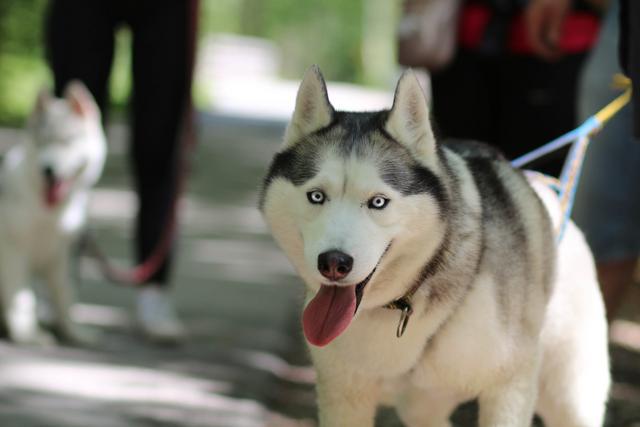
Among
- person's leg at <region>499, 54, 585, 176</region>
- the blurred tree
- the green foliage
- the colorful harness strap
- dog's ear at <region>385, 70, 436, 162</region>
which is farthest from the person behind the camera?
the green foliage

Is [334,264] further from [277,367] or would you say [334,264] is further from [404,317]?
[277,367]

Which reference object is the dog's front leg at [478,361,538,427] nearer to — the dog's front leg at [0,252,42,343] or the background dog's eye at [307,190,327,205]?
the background dog's eye at [307,190,327,205]

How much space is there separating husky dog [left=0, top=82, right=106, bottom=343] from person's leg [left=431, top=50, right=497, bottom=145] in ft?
6.41

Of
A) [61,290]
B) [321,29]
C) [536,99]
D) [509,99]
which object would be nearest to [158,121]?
[61,290]

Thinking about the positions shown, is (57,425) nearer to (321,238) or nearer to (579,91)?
(321,238)

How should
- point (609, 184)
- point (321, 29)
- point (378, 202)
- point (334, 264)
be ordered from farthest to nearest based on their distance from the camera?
point (321, 29)
point (609, 184)
point (378, 202)
point (334, 264)

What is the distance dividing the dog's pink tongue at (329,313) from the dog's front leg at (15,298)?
3.18 metres

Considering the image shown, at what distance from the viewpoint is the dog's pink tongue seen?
2.76 metres

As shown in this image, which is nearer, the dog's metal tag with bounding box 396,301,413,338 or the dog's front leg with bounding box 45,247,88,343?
the dog's metal tag with bounding box 396,301,413,338

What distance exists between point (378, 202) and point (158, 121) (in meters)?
3.26

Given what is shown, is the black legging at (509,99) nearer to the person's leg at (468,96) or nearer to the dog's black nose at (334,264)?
the person's leg at (468,96)

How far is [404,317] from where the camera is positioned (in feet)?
9.62

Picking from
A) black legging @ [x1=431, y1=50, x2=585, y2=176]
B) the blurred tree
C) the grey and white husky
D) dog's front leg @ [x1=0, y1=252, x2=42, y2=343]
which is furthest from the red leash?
the blurred tree

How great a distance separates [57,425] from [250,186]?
8.40 metres
